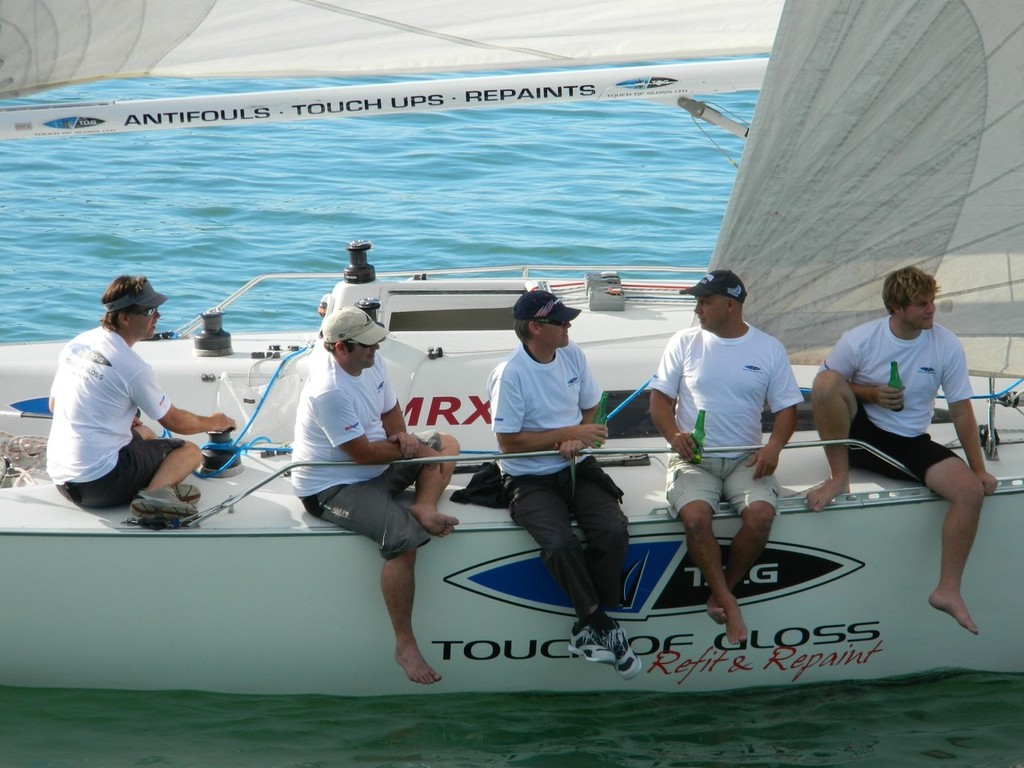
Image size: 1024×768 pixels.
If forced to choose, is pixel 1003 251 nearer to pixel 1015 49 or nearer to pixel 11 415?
pixel 1015 49

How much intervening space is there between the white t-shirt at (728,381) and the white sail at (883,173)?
379 mm

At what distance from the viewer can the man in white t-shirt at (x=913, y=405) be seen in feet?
16.3

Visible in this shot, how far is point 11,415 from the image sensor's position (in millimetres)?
6418

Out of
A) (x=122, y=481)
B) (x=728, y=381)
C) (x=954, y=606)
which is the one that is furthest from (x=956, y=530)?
(x=122, y=481)

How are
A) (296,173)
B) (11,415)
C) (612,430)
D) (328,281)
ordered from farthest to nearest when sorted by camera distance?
(296,173)
(328,281)
(11,415)
(612,430)

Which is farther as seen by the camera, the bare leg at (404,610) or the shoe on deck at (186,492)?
the shoe on deck at (186,492)

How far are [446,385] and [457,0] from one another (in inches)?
70.9

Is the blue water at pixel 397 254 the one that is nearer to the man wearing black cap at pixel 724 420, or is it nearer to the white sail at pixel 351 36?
the man wearing black cap at pixel 724 420

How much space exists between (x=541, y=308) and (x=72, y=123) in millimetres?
2398

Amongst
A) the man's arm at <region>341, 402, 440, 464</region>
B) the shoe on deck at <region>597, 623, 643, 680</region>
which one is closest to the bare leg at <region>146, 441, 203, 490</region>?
the man's arm at <region>341, 402, 440, 464</region>

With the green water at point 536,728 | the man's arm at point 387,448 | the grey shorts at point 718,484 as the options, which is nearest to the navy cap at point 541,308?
the man's arm at point 387,448

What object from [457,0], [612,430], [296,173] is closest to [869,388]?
[612,430]

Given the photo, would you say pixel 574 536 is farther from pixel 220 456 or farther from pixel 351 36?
pixel 351 36

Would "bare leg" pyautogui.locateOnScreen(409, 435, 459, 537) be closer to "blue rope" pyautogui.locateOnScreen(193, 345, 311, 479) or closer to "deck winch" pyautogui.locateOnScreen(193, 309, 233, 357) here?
"blue rope" pyautogui.locateOnScreen(193, 345, 311, 479)
